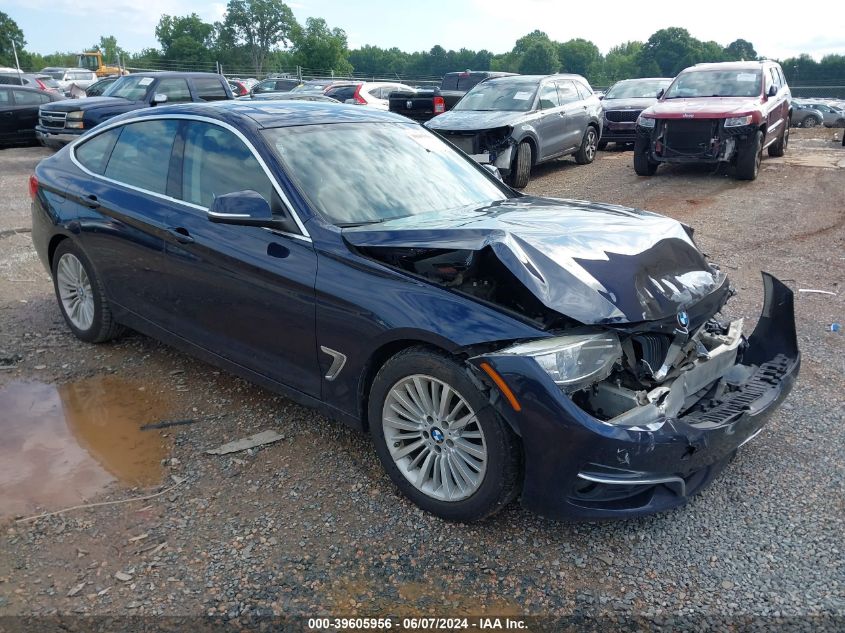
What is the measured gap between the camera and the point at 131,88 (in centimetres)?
1544

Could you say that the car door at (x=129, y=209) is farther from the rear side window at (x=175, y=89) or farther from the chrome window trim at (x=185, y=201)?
the rear side window at (x=175, y=89)

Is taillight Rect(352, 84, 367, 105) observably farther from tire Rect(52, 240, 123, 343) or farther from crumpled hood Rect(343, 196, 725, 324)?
crumpled hood Rect(343, 196, 725, 324)

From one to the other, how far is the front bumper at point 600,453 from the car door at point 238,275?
3.98 feet

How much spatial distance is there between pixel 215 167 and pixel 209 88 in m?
12.4

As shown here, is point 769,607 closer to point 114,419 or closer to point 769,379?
point 769,379

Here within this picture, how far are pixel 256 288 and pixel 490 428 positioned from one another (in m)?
1.56

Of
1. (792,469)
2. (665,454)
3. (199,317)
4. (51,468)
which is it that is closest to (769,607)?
(665,454)

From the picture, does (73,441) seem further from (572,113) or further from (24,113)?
(24,113)

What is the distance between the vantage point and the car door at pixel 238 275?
12.1 feet

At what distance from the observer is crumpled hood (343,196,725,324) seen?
124 inches

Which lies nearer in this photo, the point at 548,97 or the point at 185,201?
the point at 185,201

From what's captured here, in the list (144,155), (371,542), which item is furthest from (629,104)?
(371,542)

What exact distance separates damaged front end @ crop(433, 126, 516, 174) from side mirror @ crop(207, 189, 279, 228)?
7.90 m

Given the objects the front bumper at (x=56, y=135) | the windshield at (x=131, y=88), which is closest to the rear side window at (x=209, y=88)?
the windshield at (x=131, y=88)
